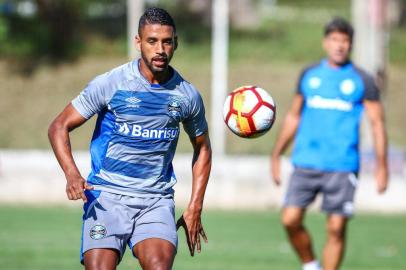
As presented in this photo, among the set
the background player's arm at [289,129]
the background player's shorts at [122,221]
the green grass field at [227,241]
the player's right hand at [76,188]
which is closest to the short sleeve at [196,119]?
the background player's shorts at [122,221]

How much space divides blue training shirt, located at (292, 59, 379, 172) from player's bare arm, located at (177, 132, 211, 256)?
3268 mm

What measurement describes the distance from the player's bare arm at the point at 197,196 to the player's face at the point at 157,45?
691 millimetres

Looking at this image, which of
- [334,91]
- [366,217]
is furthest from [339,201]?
[366,217]

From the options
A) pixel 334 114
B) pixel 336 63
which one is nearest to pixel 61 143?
pixel 334 114

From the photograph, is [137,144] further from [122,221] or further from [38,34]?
[38,34]

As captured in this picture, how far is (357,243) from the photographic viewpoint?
1443cm

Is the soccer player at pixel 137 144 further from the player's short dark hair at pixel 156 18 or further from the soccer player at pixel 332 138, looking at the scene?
the soccer player at pixel 332 138

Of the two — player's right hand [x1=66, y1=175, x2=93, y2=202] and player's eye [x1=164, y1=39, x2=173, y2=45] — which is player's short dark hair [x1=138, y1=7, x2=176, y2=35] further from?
player's right hand [x1=66, y1=175, x2=93, y2=202]

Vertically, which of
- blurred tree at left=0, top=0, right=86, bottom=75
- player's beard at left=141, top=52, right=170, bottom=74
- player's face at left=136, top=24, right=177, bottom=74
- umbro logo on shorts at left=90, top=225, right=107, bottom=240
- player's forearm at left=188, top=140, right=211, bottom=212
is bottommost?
blurred tree at left=0, top=0, right=86, bottom=75

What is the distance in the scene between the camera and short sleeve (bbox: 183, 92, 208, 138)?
286 inches

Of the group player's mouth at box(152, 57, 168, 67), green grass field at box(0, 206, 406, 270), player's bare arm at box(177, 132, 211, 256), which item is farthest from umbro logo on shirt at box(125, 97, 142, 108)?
green grass field at box(0, 206, 406, 270)

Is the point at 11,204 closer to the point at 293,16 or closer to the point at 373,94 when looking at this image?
the point at 373,94

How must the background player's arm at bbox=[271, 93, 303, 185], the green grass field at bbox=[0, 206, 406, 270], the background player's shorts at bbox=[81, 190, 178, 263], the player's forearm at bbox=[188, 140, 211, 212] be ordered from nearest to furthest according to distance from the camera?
the background player's shorts at bbox=[81, 190, 178, 263]
the player's forearm at bbox=[188, 140, 211, 212]
the background player's arm at bbox=[271, 93, 303, 185]
the green grass field at bbox=[0, 206, 406, 270]

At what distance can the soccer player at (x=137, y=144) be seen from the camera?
22.9ft
